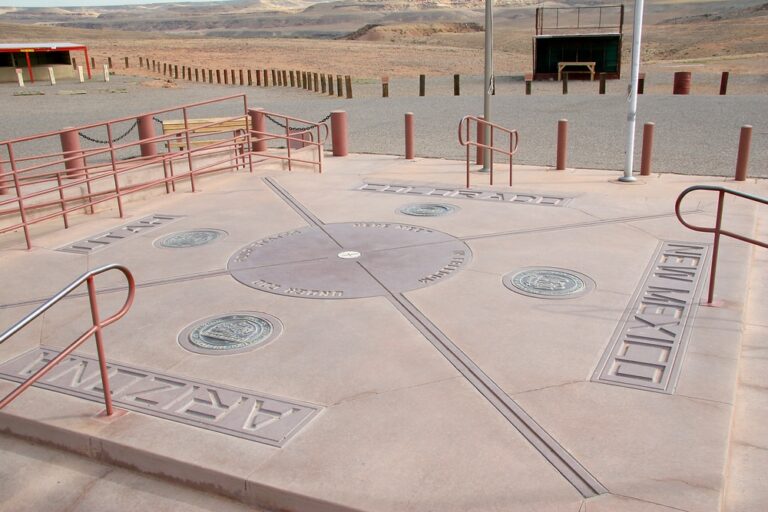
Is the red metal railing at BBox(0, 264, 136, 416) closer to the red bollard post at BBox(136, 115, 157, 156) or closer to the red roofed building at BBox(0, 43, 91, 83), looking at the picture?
the red bollard post at BBox(136, 115, 157, 156)

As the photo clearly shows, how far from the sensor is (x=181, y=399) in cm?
483

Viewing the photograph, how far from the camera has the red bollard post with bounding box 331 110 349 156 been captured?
1427 centimetres

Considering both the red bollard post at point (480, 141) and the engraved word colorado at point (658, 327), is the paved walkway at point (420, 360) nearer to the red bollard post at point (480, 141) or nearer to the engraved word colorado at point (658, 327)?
Answer: the engraved word colorado at point (658, 327)

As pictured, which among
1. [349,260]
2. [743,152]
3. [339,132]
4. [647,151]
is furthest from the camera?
[339,132]

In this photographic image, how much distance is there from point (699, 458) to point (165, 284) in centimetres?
508

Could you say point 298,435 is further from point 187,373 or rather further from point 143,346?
point 143,346

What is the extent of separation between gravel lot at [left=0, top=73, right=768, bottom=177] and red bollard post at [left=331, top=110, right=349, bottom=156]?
995 mm

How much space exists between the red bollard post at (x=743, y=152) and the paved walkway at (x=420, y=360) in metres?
2.02

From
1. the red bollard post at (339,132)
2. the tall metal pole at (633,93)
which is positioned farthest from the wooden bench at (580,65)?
the tall metal pole at (633,93)

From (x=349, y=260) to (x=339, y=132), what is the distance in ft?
24.1

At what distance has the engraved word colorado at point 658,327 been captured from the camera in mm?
4941

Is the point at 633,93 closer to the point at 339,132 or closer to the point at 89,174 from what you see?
the point at 339,132

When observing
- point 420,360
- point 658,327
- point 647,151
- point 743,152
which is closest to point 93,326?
point 420,360

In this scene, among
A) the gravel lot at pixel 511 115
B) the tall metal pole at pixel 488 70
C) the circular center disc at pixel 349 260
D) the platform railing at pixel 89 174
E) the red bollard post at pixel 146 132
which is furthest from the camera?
the gravel lot at pixel 511 115
